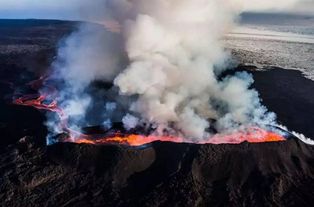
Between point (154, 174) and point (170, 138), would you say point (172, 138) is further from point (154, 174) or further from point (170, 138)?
point (154, 174)

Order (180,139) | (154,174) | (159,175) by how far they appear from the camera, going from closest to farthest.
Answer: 1. (159,175)
2. (154,174)
3. (180,139)

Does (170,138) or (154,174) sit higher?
(170,138)

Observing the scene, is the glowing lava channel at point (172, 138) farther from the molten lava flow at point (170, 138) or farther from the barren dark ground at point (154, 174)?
the barren dark ground at point (154, 174)

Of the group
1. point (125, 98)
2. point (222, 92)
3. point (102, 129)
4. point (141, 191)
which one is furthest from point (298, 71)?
point (141, 191)

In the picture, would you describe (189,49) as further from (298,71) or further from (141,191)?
(298,71)

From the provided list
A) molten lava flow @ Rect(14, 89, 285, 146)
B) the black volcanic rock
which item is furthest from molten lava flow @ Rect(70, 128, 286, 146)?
the black volcanic rock

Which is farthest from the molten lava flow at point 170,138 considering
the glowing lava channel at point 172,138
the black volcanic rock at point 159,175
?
the black volcanic rock at point 159,175

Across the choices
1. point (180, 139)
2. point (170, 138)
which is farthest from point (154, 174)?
point (180, 139)

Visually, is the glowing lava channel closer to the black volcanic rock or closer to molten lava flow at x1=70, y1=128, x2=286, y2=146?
molten lava flow at x1=70, y1=128, x2=286, y2=146
